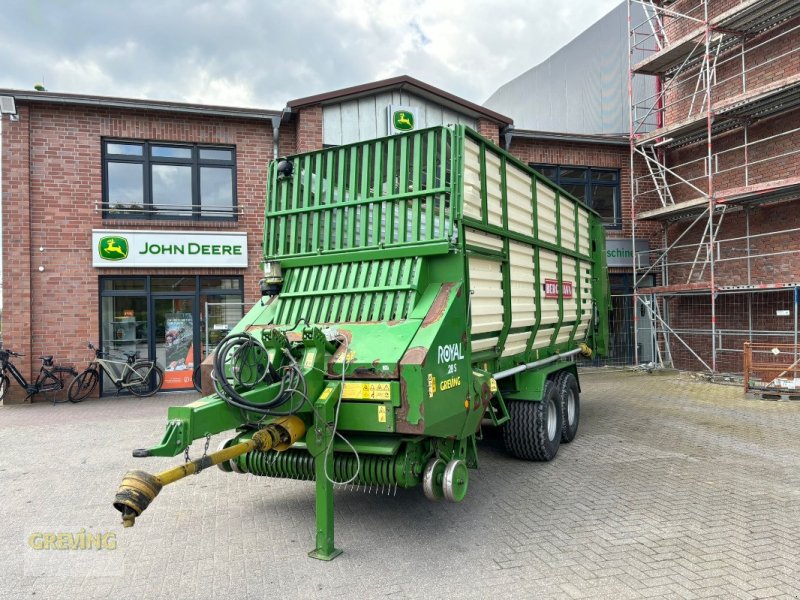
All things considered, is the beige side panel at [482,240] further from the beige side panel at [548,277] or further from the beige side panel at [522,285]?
the beige side panel at [548,277]

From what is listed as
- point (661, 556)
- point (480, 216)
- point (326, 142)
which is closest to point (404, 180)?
point (480, 216)

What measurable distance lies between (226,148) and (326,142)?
2186 millimetres

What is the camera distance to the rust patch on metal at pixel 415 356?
366cm

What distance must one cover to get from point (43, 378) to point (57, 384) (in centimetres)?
26

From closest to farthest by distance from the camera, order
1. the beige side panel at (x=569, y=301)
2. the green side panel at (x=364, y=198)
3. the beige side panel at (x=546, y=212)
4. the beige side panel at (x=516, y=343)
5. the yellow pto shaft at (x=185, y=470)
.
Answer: the yellow pto shaft at (x=185, y=470)
the green side panel at (x=364, y=198)
the beige side panel at (x=516, y=343)
the beige side panel at (x=546, y=212)
the beige side panel at (x=569, y=301)

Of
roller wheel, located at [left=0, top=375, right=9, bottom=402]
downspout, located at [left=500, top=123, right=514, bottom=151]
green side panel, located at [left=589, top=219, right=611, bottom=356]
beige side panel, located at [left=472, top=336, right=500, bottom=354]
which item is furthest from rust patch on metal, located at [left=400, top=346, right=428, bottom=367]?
downspout, located at [left=500, top=123, right=514, bottom=151]

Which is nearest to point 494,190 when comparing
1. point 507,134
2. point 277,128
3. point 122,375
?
point 277,128

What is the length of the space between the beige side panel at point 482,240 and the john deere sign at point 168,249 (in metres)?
7.94

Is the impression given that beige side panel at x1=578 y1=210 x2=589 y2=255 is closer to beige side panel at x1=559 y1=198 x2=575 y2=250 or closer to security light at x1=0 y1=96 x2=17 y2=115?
beige side panel at x1=559 y1=198 x2=575 y2=250

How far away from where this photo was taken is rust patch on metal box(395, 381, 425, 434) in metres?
3.65

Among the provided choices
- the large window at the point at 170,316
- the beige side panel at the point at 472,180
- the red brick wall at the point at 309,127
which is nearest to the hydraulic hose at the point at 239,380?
the beige side panel at the point at 472,180

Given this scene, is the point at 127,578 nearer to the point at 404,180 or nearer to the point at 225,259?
the point at 404,180

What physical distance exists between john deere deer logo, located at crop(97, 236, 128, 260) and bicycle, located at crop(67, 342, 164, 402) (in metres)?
1.77

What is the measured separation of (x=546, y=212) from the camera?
669 centimetres
